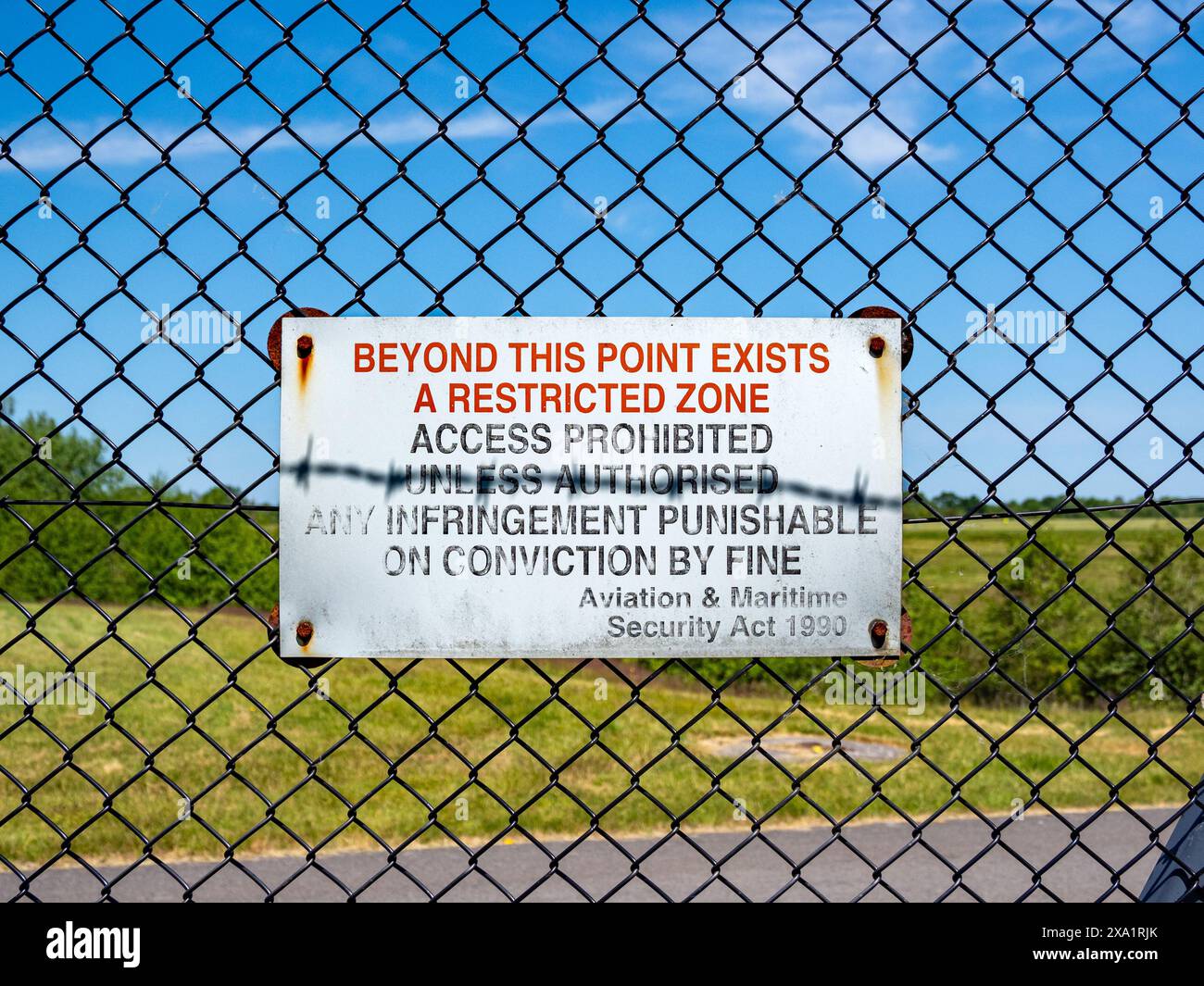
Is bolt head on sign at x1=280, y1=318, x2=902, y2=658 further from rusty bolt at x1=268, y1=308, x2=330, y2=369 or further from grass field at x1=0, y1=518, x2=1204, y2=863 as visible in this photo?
grass field at x1=0, y1=518, x2=1204, y2=863

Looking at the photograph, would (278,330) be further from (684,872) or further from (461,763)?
(684,872)

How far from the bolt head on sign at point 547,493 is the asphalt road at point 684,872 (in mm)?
4092

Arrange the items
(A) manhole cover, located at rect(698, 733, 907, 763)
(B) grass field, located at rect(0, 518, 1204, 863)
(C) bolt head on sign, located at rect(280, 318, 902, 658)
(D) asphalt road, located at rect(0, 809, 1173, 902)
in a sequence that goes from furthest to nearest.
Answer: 1. (A) manhole cover, located at rect(698, 733, 907, 763)
2. (B) grass field, located at rect(0, 518, 1204, 863)
3. (D) asphalt road, located at rect(0, 809, 1173, 902)
4. (C) bolt head on sign, located at rect(280, 318, 902, 658)

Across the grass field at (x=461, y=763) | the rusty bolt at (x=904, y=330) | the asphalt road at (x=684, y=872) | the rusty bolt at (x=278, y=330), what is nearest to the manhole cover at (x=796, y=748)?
the grass field at (x=461, y=763)

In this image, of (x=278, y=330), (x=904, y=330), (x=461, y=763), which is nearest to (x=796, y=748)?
(x=461, y=763)

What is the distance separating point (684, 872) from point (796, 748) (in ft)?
12.1

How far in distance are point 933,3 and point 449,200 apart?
111 centimetres

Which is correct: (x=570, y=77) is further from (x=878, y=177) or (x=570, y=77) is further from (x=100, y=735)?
(x=100, y=735)

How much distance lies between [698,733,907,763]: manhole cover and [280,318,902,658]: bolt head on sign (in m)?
8.08

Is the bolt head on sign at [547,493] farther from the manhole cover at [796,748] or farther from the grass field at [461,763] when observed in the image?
the manhole cover at [796,748]

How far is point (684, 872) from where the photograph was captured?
6.69m

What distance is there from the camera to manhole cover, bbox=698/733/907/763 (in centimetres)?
987

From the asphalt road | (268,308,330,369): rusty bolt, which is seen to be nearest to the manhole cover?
the asphalt road

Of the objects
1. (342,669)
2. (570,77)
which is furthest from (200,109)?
(342,669)
